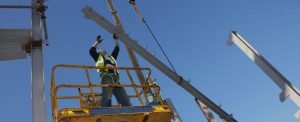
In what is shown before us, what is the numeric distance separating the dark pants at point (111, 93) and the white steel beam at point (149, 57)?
12.4ft

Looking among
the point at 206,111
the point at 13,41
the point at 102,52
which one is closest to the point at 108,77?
the point at 102,52

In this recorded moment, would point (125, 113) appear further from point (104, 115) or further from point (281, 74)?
point (281, 74)

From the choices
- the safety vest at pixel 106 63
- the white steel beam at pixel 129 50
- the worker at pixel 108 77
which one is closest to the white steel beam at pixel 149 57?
the white steel beam at pixel 129 50

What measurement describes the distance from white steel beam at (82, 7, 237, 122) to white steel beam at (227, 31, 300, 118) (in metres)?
2.04

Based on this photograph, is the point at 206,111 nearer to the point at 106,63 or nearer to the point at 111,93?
the point at 106,63

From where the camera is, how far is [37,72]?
7.25m

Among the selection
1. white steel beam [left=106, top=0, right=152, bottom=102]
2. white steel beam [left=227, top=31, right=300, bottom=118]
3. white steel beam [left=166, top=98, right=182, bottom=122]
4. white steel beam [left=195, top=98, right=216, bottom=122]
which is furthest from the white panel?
white steel beam [left=195, top=98, right=216, bottom=122]

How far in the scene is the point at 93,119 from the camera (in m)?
6.25

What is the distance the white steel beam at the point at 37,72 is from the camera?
6723mm

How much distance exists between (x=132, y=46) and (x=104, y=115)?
17.6ft

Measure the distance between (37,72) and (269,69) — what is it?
251 inches

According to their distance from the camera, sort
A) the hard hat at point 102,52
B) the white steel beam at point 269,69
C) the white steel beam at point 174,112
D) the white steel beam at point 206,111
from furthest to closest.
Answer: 1. the white steel beam at point 174,112
2. the white steel beam at point 206,111
3. the white steel beam at point 269,69
4. the hard hat at point 102,52

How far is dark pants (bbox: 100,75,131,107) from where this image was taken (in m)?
7.27

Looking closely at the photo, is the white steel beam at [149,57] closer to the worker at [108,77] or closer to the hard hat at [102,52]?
the worker at [108,77]
